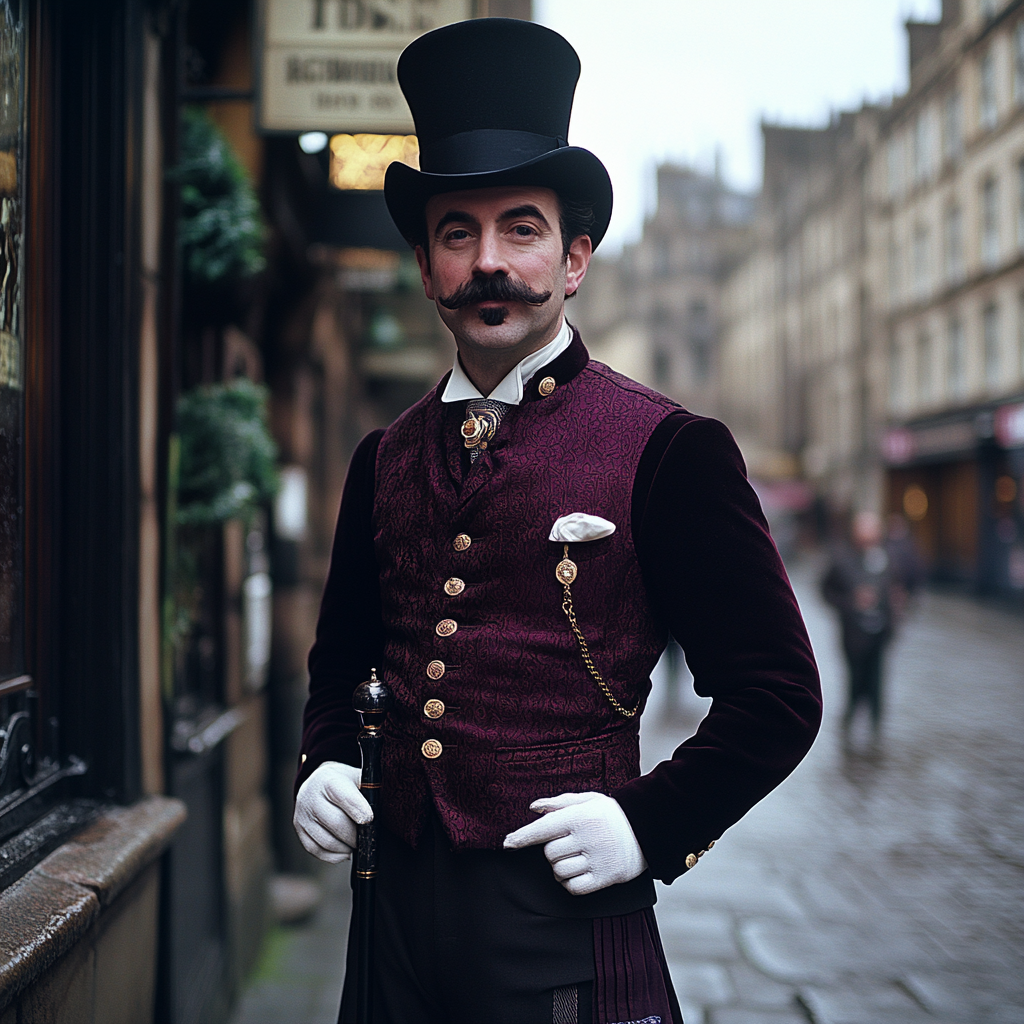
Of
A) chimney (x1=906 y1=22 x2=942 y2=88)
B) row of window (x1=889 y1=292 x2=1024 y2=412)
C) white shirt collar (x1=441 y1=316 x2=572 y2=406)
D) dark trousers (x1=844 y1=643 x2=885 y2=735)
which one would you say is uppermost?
chimney (x1=906 y1=22 x2=942 y2=88)

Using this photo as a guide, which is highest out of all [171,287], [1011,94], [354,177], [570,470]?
[1011,94]

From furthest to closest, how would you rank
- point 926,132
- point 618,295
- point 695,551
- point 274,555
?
point 618,295 → point 926,132 → point 274,555 → point 695,551

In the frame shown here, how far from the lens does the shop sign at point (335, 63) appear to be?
3.42 m

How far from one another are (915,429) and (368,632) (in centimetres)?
2765

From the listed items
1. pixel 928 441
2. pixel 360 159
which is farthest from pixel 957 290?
pixel 360 159

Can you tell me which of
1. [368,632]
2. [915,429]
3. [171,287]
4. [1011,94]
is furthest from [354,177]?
[915,429]

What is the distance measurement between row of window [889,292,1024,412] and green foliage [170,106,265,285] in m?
21.7

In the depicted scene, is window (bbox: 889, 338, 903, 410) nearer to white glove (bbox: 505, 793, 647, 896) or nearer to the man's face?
the man's face

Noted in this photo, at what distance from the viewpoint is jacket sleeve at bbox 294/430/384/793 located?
2.02 metres

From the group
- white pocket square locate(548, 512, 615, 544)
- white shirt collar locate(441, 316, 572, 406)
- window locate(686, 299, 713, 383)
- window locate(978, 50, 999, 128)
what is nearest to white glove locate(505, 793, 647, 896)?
white pocket square locate(548, 512, 615, 544)

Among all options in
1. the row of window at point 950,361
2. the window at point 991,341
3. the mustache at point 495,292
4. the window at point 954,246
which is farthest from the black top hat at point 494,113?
the window at point 954,246

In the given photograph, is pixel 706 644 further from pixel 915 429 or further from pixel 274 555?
pixel 915 429

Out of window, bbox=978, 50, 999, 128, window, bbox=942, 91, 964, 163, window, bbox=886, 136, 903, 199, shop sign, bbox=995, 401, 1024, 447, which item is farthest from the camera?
window, bbox=886, 136, 903, 199

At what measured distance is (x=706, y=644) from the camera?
5.52ft
